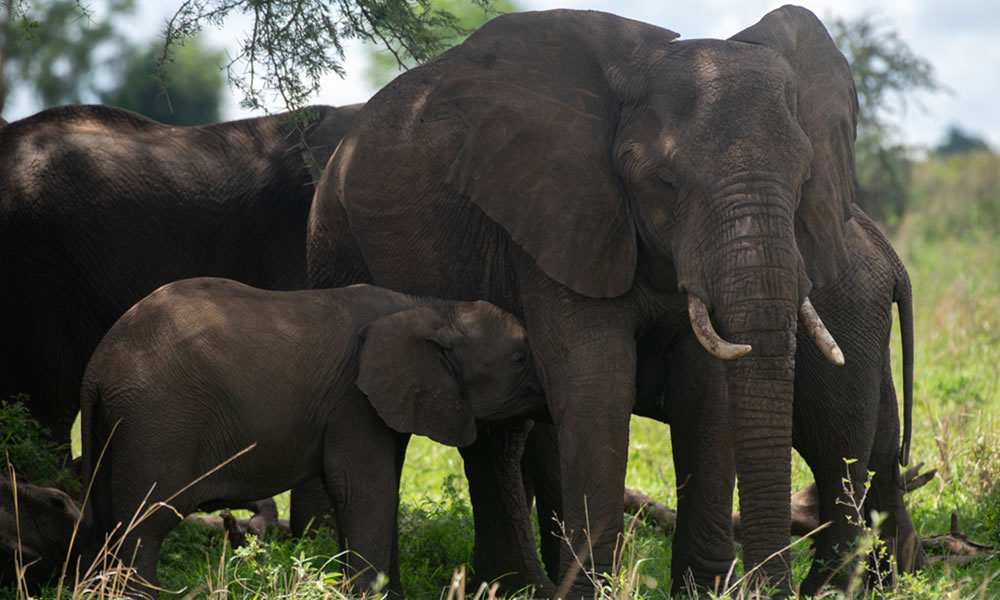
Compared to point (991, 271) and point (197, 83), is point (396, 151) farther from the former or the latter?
point (197, 83)

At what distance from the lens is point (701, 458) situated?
17.7 ft

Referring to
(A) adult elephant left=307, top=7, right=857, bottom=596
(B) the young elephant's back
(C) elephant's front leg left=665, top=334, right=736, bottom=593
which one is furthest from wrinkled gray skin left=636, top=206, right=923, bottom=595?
(B) the young elephant's back

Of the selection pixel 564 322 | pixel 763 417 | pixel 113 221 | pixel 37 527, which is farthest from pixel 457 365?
pixel 113 221

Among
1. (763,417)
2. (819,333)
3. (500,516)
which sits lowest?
(500,516)

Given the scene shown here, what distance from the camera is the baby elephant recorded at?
5.05 meters

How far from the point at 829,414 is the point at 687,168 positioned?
1.59m

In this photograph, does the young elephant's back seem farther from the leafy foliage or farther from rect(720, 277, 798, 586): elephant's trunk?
rect(720, 277, 798, 586): elephant's trunk

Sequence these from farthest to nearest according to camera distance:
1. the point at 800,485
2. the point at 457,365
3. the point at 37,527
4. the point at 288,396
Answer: the point at 800,485 < the point at 37,527 < the point at 457,365 < the point at 288,396

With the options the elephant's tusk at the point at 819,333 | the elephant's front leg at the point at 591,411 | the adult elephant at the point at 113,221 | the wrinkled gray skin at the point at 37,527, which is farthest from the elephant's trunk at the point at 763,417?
the adult elephant at the point at 113,221

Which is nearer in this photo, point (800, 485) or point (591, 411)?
point (591, 411)

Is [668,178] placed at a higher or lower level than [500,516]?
higher

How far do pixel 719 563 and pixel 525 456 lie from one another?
1460mm

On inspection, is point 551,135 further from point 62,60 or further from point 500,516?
point 62,60

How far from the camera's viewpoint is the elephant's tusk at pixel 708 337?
4442 mm
